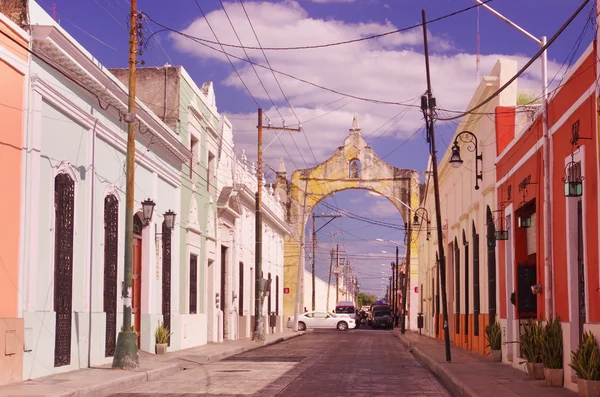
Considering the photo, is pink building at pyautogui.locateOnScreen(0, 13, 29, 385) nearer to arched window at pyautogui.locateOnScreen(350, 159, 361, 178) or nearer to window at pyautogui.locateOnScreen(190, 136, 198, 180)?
window at pyautogui.locateOnScreen(190, 136, 198, 180)

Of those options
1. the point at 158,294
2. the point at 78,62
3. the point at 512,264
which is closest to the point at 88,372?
the point at 78,62

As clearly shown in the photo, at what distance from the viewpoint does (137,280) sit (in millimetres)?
26578

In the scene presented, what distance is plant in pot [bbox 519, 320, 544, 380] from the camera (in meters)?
17.5

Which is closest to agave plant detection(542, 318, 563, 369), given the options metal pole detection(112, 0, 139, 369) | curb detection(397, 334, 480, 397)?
curb detection(397, 334, 480, 397)

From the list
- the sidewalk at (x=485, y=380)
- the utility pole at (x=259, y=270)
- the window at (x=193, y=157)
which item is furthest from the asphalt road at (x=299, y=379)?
the utility pole at (x=259, y=270)

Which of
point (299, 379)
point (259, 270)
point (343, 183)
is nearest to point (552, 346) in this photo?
point (299, 379)

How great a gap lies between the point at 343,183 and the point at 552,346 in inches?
2046

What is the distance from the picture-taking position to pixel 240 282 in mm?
44000

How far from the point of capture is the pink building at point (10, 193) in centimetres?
1562

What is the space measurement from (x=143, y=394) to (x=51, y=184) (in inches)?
195

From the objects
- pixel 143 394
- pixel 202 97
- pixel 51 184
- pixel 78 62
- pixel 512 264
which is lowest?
pixel 143 394

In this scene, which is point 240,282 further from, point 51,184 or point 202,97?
point 51,184

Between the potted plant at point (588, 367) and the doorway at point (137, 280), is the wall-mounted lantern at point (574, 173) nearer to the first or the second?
the potted plant at point (588, 367)

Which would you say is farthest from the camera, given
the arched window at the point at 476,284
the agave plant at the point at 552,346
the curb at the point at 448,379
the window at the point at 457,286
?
the window at the point at 457,286
